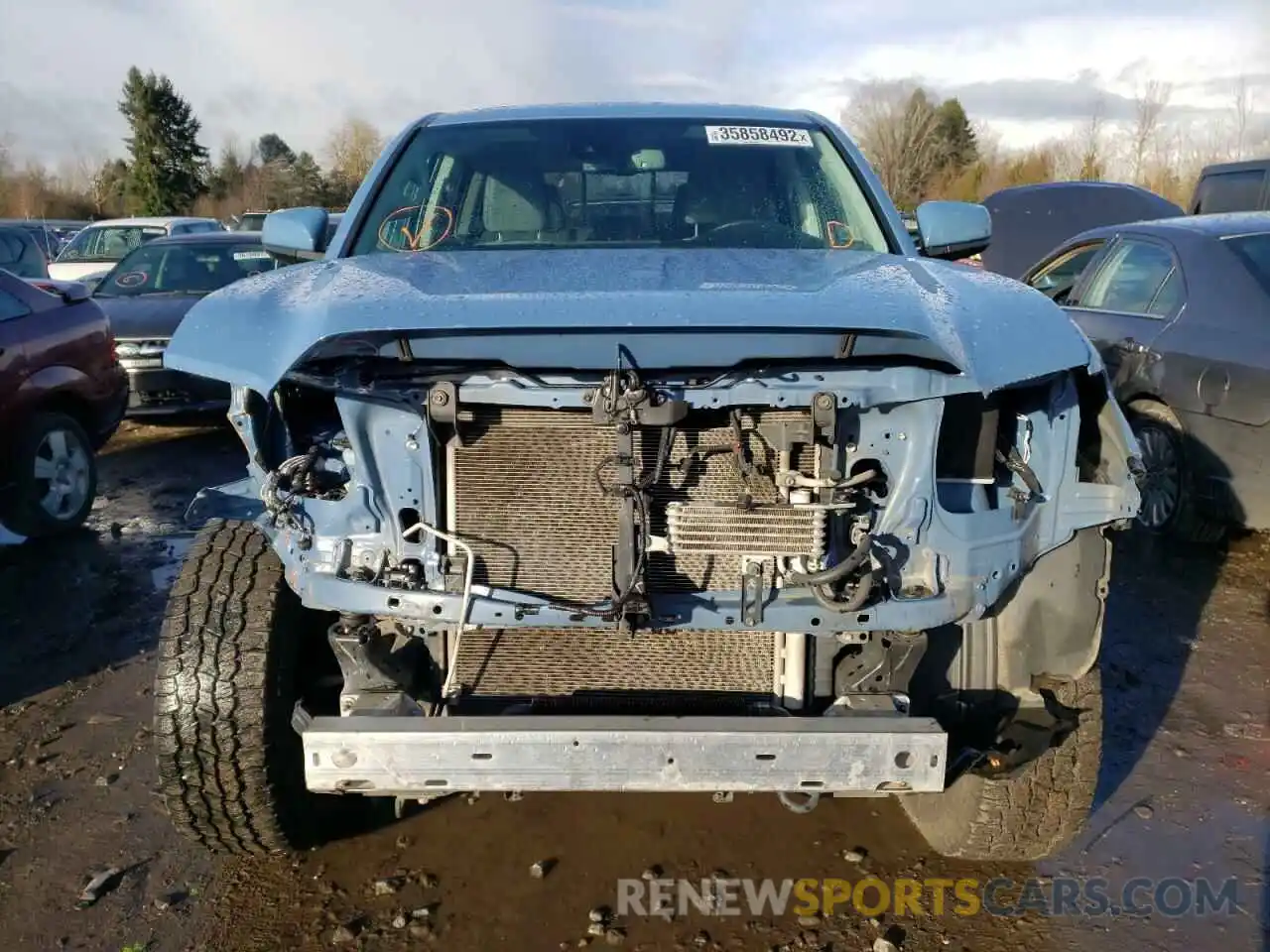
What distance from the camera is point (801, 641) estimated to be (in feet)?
8.04

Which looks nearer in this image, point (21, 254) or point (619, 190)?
point (619, 190)

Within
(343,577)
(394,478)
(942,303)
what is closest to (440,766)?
(343,577)

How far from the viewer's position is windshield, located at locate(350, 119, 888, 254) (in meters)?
3.36

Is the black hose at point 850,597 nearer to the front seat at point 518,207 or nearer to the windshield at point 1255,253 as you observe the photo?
the front seat at point 518,207

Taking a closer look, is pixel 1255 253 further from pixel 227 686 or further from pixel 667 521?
pixel 227 686

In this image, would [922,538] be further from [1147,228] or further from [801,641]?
[1147,228]

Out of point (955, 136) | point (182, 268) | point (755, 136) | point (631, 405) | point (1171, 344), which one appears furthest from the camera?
point (955, 136)

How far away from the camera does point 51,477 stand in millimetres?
5723

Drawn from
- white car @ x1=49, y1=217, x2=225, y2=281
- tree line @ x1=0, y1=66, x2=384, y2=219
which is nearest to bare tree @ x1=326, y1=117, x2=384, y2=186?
tree line @ x1=0, y1=66, x2=384, y2=219

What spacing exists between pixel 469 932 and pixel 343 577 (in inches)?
40.8

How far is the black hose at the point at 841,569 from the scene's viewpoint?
2.21m

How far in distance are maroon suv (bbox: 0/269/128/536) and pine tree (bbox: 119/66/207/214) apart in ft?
151

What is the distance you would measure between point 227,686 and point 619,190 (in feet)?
6.63

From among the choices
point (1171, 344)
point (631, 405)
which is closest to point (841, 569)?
point (631, 405)
